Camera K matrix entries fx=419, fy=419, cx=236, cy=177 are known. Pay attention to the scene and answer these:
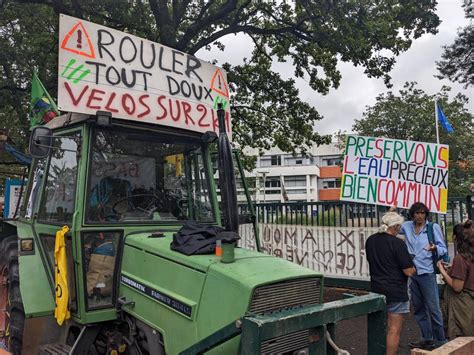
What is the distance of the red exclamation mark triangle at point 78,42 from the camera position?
3.34 metres

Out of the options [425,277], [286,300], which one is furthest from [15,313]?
[425,277]

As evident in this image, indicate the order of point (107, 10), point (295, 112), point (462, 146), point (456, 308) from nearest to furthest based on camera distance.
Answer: point (456, 308) < point (107, 10) < point (295, 112) < point (462, 146)

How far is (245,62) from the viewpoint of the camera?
512 inches

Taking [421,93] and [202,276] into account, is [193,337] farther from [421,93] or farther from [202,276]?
[421,93]

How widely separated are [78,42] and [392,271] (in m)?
3.79

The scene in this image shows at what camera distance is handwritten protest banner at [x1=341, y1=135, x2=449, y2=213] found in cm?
582

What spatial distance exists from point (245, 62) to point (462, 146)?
1473cm

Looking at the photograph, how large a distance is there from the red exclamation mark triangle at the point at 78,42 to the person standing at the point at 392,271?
3462 mm

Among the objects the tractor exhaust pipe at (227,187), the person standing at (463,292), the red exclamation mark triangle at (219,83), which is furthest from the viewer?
the person standing at (463,292)

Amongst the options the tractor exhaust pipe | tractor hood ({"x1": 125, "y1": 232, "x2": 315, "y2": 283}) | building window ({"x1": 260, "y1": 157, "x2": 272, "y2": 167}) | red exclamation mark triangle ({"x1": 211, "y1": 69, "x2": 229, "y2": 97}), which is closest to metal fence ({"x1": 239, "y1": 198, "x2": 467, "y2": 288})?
red exclamation mark triangle ({"x1": 211, "y1": 69, "x2": 229, "y2": 97})

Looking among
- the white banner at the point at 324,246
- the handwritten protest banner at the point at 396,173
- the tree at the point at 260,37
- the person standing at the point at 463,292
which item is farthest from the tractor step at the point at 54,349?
the tree at the point at 260,37

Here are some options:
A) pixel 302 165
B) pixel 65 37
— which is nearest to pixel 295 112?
pixel 65 37

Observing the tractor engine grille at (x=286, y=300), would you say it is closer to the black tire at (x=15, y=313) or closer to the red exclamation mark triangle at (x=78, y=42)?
the black tire at (x=15, y=313)

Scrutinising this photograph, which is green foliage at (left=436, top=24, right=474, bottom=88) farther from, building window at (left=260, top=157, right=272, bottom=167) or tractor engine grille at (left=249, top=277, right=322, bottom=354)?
building window at (left=260, top=157, right=272, bottom=167)
